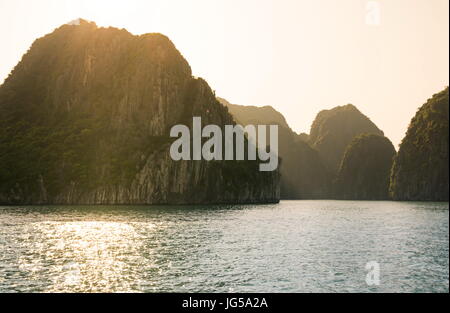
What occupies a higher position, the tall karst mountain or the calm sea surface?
the tall karst mountain

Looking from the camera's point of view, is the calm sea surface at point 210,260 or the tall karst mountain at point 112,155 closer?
the calm sea surface at point 210,260

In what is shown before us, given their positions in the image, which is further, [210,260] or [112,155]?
[112,155]

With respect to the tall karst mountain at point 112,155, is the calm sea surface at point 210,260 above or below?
below

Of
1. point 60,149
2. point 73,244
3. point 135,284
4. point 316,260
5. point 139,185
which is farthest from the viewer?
point 60,149

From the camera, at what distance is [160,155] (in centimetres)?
17188

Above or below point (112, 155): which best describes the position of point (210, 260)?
below

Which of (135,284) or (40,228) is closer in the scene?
(135,284)

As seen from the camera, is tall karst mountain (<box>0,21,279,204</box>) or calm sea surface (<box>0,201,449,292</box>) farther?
Result: tall karst mountain (<box>0,21,279,204</box>)

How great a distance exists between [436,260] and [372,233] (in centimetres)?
2854

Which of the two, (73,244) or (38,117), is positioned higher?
(38,117)
